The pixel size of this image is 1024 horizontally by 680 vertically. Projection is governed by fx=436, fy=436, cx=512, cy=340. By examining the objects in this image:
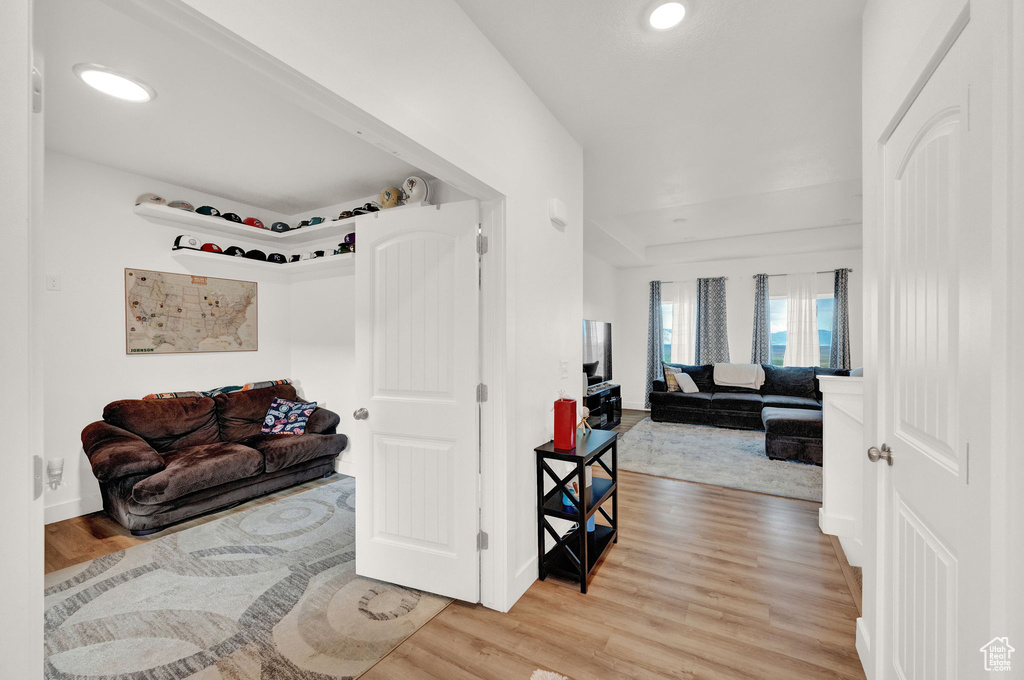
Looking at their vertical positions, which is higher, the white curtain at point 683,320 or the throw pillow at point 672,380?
the white curtain at point 683,320

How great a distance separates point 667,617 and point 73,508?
13.3 feet

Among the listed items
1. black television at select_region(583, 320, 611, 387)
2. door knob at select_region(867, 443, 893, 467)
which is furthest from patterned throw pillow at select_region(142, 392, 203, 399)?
door knob at select_region(867, 443, 893, 467)

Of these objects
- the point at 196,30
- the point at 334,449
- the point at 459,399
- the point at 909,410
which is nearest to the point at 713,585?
the point at 909,410

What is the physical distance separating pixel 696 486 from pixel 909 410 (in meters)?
2.79

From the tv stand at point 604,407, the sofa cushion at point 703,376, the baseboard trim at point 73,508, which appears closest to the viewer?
the baseboard trim at point 73,508

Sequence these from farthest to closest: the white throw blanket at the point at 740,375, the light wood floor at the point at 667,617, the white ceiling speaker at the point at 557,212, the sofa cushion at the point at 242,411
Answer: the white throw blanket at the point at 740,375
the sofa cushion at the point at 242,411
the white ceiling speaker at the point at 557,212
the light wood floor at the point at 667,617

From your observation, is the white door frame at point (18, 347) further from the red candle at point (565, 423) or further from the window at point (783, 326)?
the window at point (783, 326)

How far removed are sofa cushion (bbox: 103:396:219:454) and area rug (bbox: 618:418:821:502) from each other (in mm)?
3834

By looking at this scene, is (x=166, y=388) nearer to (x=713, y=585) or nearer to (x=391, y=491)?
(x=391, y=491)

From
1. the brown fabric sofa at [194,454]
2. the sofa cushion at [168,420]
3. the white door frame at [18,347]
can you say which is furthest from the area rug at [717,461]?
the white door frame at [18,347]

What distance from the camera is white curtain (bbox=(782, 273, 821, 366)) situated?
6703mm

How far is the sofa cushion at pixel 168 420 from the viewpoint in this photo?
3277 millimetres

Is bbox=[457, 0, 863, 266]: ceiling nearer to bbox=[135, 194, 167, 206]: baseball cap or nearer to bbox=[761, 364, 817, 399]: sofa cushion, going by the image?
bbox=[761, 364, 817, 399]: sofa cushion

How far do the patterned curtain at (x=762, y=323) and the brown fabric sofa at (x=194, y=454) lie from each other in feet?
20.6
